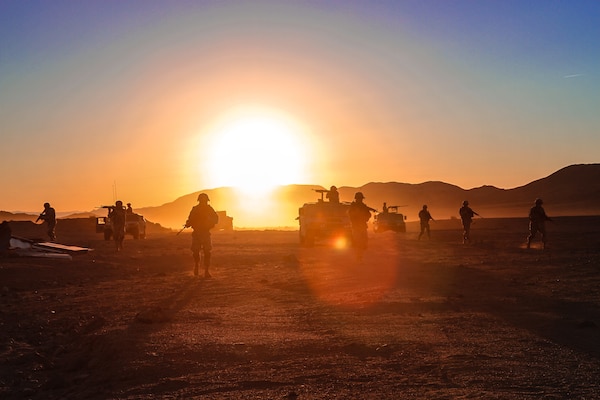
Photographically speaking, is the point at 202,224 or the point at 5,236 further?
the point at 5,236

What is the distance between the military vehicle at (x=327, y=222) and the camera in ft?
104

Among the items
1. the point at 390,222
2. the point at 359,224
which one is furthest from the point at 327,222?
the point at 390,222

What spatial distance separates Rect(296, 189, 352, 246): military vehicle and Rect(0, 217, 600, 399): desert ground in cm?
1385

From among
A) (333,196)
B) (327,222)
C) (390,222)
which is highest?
(333,196)

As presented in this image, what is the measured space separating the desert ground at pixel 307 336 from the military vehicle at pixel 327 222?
13.8 metres

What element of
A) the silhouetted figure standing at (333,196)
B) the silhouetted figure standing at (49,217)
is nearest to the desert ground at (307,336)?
the silhouetted figure standing at (49,217)

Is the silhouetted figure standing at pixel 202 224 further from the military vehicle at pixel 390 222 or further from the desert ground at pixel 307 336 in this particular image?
the military vehicle at pixel 390 222

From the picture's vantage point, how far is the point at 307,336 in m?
9.06

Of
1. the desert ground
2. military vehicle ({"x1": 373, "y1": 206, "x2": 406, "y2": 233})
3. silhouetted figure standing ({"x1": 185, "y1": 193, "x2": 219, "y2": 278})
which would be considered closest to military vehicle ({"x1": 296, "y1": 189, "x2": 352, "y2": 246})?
silhouetted figure standing ({"x1": 185, "y1": 193, "x2": 219, "y2": 278})

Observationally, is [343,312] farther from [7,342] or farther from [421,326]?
[7,342]

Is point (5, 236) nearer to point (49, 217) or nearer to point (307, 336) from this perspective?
point (49, 217)

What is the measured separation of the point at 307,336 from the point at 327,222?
2290 cm

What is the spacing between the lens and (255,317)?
1087cm

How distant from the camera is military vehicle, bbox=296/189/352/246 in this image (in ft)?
104
